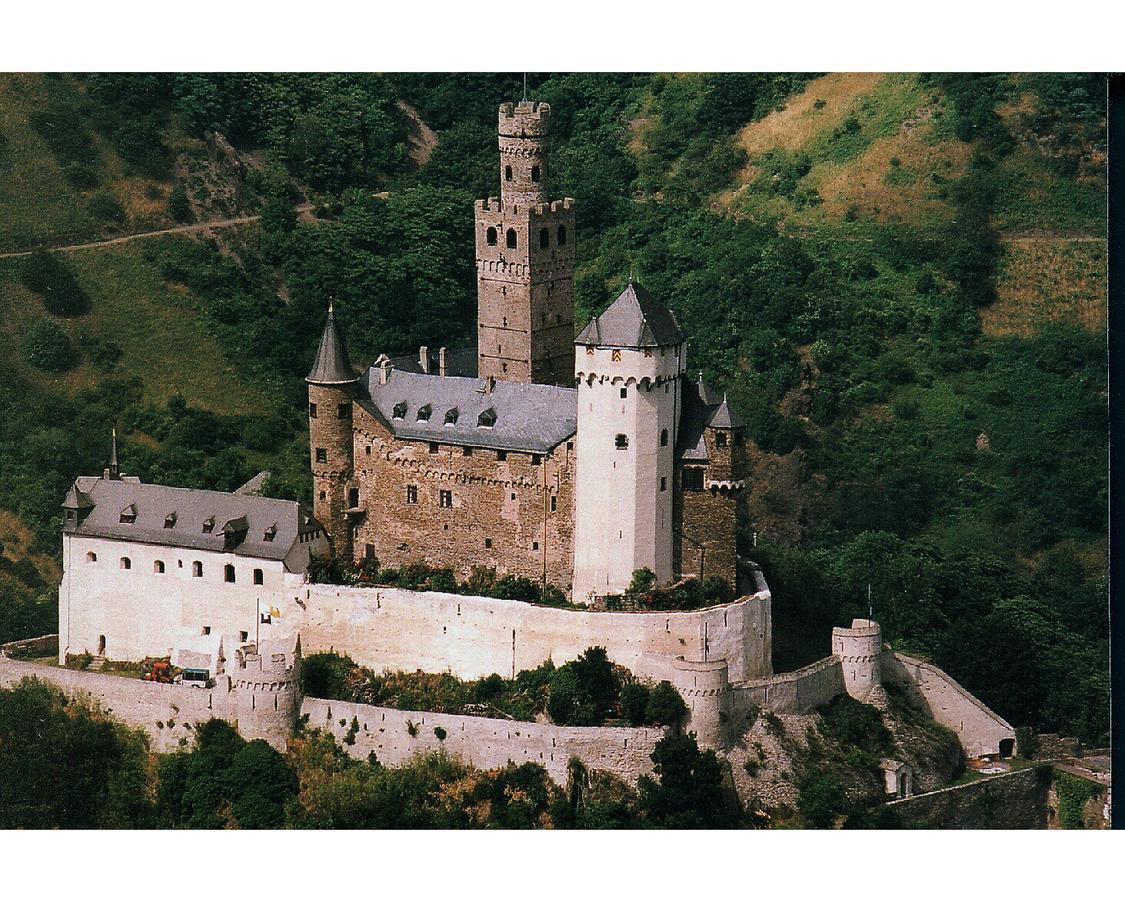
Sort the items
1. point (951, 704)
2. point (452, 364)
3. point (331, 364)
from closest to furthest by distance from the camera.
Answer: point (331, 364)
point (951, 704)
point (452, 364)

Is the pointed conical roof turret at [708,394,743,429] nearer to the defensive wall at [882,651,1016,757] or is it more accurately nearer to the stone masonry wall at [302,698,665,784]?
the stone masonry wall at [302,698,665,784]

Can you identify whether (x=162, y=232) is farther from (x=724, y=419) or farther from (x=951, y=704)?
(x=951, y=704)

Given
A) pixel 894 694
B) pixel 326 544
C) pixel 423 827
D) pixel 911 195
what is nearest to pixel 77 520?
pixel 326 544

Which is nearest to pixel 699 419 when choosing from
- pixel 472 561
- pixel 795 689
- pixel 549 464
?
pixel 549 464

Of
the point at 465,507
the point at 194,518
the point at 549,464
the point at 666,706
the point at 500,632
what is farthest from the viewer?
the point at 194,518

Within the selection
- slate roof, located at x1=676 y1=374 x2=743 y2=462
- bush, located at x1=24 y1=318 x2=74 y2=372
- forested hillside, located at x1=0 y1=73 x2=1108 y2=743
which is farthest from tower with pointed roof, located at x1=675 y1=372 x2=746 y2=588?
bush, located at x1=24 y1=318 x2=74 y2=372

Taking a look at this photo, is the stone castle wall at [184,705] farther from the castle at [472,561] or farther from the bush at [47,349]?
the bush at [47,349]
